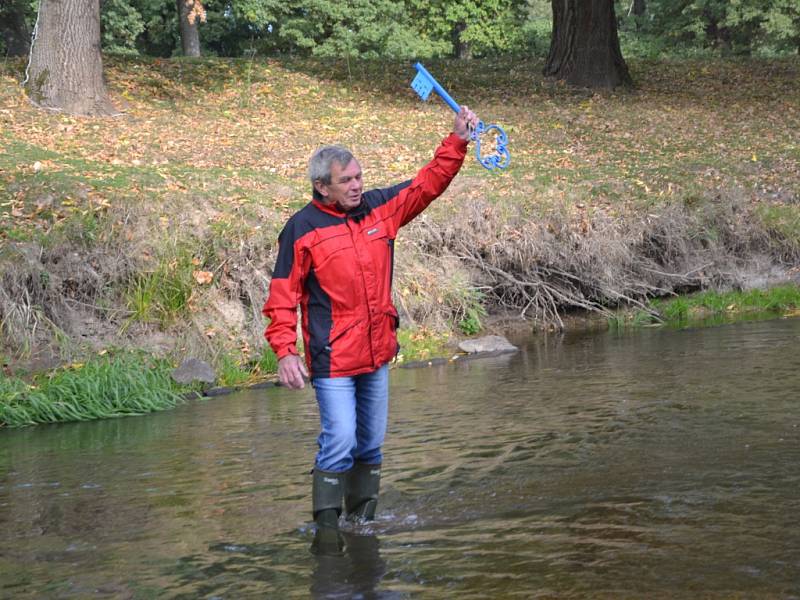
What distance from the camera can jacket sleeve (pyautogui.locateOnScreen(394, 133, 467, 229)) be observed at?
6.07 m

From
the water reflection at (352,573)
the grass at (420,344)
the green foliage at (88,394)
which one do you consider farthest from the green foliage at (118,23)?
the water reflection at (352,573)

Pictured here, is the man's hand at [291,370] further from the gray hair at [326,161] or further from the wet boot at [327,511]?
the gray hair at [326,161]

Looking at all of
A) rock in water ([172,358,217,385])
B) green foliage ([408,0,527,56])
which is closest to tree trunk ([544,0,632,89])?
rock in water ([172,358,217,385])

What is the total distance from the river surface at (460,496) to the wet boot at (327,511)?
9cm

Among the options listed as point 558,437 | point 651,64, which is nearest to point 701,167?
point 651,64

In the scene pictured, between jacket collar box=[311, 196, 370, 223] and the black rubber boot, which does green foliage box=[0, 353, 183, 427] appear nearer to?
the black rubber boot

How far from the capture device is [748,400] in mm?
9078

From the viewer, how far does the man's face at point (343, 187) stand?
5.80m

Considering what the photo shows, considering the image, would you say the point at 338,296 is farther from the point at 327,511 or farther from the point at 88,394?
the point at 88,394

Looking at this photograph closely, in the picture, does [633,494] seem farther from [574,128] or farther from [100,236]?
[574,128]

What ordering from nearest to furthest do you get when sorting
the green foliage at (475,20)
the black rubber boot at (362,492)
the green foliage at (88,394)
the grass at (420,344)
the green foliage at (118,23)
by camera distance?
the black rubber boot at (362,492), the green foliage at (88,394), the grass at (420,344), the green foliage at (118,23), the green foliage at (475,20)

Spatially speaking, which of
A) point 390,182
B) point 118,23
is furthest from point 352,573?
point 118,23

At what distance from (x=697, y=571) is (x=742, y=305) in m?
11.3

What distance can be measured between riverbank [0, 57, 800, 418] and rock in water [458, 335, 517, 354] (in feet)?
1.08
